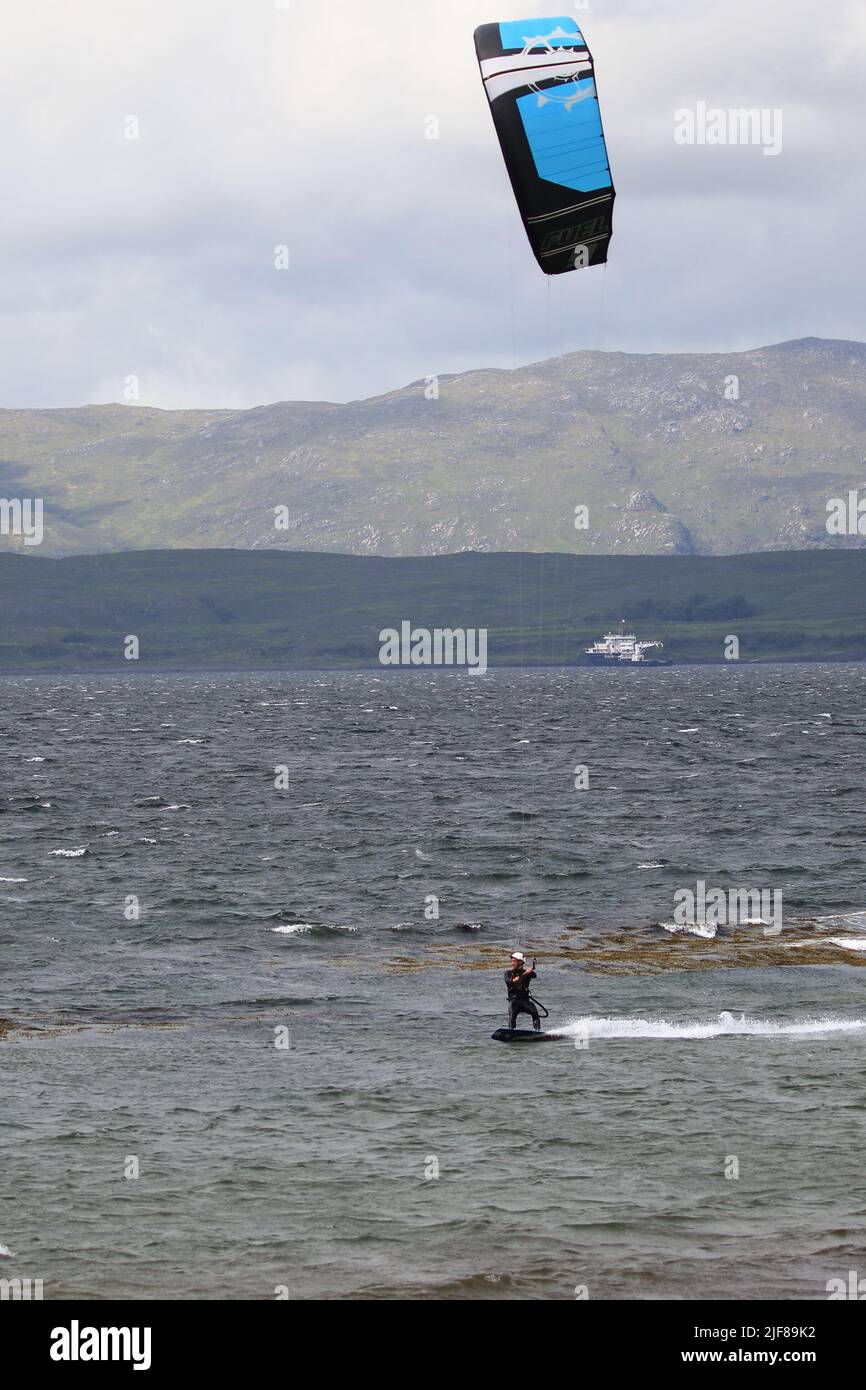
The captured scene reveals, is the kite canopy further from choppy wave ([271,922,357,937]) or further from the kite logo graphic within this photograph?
choppy wave ([271,922,357,937])

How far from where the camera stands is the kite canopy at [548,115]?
2869 centimetres

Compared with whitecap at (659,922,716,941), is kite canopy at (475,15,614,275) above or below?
above

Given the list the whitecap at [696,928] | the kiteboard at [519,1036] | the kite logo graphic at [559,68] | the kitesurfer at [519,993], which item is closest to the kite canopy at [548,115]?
the kite logo graphic at [559,68]

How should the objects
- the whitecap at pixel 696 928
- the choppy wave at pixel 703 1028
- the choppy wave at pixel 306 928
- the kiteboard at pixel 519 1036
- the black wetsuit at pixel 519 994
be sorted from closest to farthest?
the black wetsuit at pixel 519 994, the kiteboard at pixel 519 1036, the choppy wave at pixel 703 1028, the whitecap at pixel 696 928, the choppy wave at pixel 306 928

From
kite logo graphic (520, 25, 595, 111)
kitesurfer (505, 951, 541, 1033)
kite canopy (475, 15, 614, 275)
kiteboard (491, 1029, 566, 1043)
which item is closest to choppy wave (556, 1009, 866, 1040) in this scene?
kiteboard (491, 1029, 566, 1043)

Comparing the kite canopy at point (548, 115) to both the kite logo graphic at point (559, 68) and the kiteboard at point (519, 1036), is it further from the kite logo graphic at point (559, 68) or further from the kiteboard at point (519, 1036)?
the kiteboard at point (519, 1036)

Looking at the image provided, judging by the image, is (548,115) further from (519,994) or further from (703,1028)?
(703,1028)

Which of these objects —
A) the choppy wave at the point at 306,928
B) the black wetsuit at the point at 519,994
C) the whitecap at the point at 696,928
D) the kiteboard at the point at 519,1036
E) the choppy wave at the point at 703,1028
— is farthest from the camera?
the choppy wave at the point at 306,928

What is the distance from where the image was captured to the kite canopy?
28.7m

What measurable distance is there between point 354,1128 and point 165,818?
50245mm

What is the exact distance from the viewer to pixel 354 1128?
27641 millimetres

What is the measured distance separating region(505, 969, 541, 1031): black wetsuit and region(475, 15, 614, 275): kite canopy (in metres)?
14.4

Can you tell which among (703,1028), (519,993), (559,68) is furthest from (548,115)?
(703,1028)
